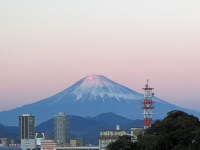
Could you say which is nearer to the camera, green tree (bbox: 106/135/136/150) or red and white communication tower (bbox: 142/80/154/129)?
green tree (bbox: 106/135/136/150)

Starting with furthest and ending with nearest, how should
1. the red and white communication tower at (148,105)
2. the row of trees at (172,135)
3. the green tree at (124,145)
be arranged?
the red and white communication tower at (148,105)
the green tree at (124,145)
the row of trees at (172,135)

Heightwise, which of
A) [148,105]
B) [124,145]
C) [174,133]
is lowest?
[124,145]

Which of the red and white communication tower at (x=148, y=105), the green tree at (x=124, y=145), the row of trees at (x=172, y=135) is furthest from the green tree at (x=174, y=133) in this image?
the red and white communication tower at (x=148, y=105)

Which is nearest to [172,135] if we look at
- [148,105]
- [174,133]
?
[174,133]

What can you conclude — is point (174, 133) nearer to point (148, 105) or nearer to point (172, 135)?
point (172, 135)

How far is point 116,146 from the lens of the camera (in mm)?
103688

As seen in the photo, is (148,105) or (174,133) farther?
(148,105)

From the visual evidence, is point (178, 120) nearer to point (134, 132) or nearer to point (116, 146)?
point (116, 146)

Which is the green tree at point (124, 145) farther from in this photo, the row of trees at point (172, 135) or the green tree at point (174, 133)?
the green tree at point (174, 133)

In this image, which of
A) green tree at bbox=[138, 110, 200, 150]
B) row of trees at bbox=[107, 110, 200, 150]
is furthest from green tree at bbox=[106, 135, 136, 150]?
green tree at bbox=[138, 110, 200, 150]

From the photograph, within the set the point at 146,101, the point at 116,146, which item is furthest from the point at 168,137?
the point at 146,101

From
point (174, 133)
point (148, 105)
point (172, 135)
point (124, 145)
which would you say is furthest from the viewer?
point (148, 105)

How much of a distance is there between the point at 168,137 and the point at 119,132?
3570 inches

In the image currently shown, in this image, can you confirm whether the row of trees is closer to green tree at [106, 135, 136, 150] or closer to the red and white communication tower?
green tree at [106, 135, 136, 150]
